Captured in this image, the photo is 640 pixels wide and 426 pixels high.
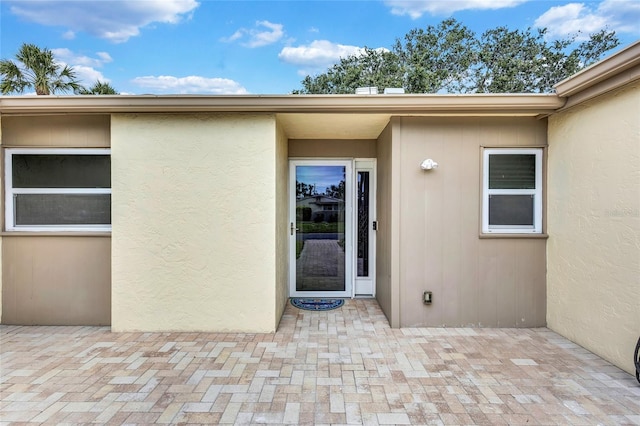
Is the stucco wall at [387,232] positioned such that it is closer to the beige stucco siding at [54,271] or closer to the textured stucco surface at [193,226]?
the textured stucco surface at [193,226]

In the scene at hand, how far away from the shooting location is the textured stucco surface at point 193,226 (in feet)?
13.0

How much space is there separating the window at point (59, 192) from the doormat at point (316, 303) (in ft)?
9.64

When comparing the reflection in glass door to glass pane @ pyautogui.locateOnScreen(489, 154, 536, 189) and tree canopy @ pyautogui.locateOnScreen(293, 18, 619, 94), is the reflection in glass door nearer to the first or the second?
glass pane @ pyautogui.locateOnScreen(489, 154, 536, 189)

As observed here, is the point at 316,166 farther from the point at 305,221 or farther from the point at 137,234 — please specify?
the point at 137,234

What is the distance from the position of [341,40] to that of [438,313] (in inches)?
600

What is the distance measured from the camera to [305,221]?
550 cm

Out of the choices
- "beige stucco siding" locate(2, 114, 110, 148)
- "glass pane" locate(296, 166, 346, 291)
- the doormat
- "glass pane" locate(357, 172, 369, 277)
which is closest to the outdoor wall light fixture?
"glass pane" locate(357, 172, 369, 277)

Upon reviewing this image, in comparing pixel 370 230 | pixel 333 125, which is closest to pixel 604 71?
pixel 333 125

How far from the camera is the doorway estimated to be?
17.9 feet

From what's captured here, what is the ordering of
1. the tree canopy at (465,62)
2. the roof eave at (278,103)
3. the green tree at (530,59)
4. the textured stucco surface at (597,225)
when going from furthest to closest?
the tree canopy at (465,62) → the green tree at (530,59) → the roof eave at (278,103) → the textured stucco surface at (597,225)

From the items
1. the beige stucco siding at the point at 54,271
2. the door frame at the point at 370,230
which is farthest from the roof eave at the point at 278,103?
the door frame at the point at 370,230

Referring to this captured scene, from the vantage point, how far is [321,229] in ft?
18.1

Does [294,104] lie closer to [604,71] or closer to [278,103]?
[278,103]

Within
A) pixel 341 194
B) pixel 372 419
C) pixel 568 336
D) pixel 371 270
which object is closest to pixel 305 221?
pixel 341 194
